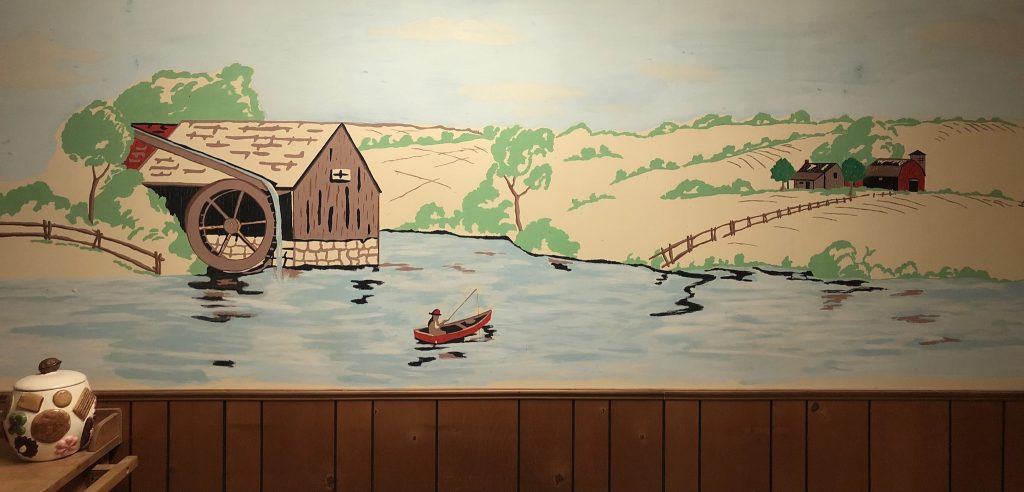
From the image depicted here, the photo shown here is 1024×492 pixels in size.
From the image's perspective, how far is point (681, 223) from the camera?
2.14 m

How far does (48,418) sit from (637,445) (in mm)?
1611

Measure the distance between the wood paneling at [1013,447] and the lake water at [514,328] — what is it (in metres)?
0.10

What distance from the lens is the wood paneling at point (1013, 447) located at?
2156 millimetres

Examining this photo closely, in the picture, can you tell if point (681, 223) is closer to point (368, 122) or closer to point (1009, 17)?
point (368, 122)

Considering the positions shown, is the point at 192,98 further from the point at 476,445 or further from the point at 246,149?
the point at 476,445

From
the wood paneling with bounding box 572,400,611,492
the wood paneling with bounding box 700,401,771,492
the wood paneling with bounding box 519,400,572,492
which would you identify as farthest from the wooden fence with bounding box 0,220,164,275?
the wood paneling with bounding box 700,401,771,492

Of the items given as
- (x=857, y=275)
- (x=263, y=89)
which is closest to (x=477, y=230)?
(x=263, y=89)

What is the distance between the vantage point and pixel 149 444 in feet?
6.77

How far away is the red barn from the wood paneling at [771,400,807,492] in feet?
2.40

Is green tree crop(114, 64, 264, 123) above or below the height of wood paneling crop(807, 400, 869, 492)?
above

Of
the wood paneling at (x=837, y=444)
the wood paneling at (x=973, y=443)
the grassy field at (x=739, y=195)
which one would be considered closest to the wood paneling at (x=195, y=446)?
the grassy field at (x=739, y=195)

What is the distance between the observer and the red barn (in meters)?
2.13

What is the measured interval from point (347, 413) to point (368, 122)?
0.89 meters

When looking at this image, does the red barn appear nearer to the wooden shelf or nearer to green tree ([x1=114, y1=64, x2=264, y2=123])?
green tree ([x1=114, y1=64, x2=264, y2=123])
